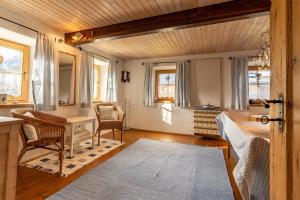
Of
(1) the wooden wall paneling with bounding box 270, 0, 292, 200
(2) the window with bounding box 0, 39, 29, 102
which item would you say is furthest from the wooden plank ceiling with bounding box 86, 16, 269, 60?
(1) the wooden wall paneling with bounding box 270, 0, 292, 200

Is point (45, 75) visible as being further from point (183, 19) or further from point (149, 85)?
point (149, 85)

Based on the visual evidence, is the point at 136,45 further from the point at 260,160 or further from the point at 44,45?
the point at 260,160

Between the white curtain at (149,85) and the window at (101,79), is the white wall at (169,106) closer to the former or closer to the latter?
the white curtain at (149,85)

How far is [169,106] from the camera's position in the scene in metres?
4.83

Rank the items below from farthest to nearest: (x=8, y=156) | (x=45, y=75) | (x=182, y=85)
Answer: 1. (x=182, y=85)
2. (x=45, y=75)
3. (x=8, y=156)

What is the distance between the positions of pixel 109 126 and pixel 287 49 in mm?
3263

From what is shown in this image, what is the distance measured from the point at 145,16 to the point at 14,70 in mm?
2247

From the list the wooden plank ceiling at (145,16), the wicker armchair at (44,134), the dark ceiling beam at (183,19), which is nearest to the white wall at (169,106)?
the wooden plank ceiling at (145,16)

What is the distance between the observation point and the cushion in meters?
3.80

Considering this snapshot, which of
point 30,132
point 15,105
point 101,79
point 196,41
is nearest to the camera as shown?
point 30,132

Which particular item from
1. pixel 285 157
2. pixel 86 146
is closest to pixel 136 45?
pixel 86 146

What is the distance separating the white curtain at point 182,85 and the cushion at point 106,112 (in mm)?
1802

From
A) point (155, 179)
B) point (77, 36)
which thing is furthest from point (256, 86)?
point (77, 36)

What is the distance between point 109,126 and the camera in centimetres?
348
